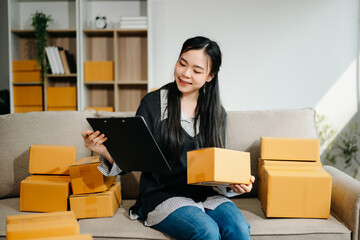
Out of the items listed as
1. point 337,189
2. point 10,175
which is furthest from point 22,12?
point 337,189

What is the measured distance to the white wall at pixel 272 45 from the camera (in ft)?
11.0

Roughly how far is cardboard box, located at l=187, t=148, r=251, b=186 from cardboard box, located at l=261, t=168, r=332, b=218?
0.23 m

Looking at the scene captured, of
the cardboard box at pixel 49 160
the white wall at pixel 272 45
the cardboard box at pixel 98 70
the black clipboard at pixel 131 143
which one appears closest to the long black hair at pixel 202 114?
the black clipboard at pixel 131 143

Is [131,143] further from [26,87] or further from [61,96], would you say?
[26,87]

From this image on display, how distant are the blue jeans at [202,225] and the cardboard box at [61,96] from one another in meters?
2.38

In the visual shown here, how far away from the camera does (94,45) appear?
3.54 metres

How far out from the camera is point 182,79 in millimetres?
1440

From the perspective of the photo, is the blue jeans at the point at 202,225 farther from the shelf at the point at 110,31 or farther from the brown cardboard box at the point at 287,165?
the shelf at the point at 110,31

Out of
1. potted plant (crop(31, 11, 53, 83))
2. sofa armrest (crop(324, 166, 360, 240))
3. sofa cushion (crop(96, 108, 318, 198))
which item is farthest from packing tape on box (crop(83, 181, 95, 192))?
potted plant (crop(31, 11, 53, 83))

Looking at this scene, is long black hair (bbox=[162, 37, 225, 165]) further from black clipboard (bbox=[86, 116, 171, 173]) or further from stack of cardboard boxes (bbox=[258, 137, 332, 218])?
stack of cardboard boxes (bbox=[258, 137, 332, 218])

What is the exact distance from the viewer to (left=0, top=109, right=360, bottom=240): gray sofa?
4.43 ft

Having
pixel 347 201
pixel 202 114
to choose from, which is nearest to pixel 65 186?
pixel 202 114

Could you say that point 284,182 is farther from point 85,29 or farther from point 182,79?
point 85,29

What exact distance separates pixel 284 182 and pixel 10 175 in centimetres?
137
